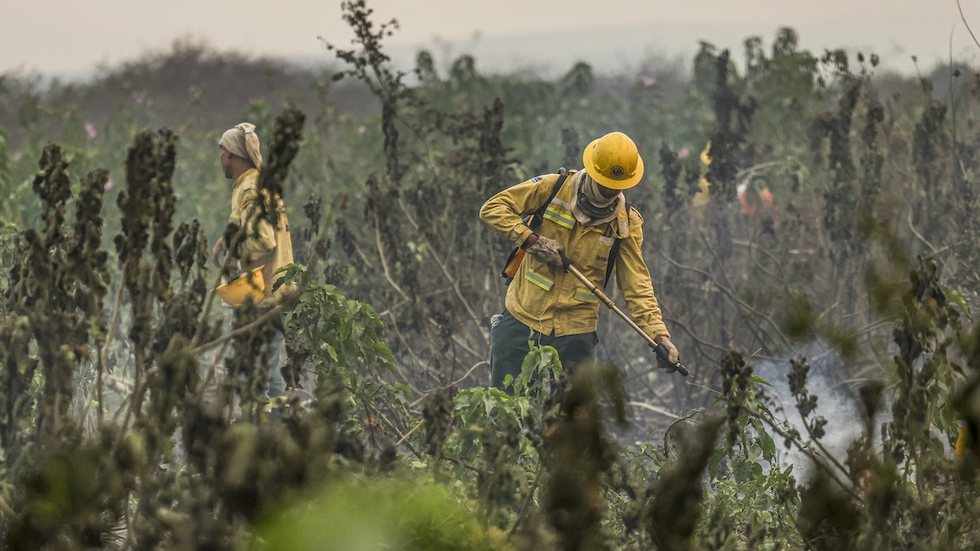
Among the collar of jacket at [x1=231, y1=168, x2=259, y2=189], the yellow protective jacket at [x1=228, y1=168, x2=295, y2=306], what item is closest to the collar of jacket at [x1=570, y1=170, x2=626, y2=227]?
the yellow protective jacket at [x1=228, y1=168, x2=295, y2=306]

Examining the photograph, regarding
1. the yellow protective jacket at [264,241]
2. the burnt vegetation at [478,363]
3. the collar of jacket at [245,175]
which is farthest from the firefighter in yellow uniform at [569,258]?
the collar of jacket at [245,175]

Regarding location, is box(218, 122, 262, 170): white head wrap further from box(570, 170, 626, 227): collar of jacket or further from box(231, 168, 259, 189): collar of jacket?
box(570, 170, 626, 227): collar of jacket

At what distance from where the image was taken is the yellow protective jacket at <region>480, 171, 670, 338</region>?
5.59m

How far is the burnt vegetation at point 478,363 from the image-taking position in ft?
7.91

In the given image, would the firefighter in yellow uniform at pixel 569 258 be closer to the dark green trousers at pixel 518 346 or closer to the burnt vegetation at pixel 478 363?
the dark green trousers at pixel 518 346

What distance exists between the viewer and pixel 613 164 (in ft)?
17.7

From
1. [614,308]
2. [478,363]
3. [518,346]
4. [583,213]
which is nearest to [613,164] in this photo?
[583,213]

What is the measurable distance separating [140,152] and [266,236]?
277 cm

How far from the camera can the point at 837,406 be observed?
7.50m

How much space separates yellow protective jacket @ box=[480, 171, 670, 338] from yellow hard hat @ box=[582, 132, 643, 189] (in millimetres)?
187

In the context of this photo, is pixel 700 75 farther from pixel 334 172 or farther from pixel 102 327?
pixel 102 327

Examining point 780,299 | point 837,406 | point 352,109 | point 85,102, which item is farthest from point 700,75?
point 352,109

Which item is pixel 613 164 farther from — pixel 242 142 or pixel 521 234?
pixel 242 142

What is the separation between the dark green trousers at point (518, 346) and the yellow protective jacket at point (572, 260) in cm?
4
